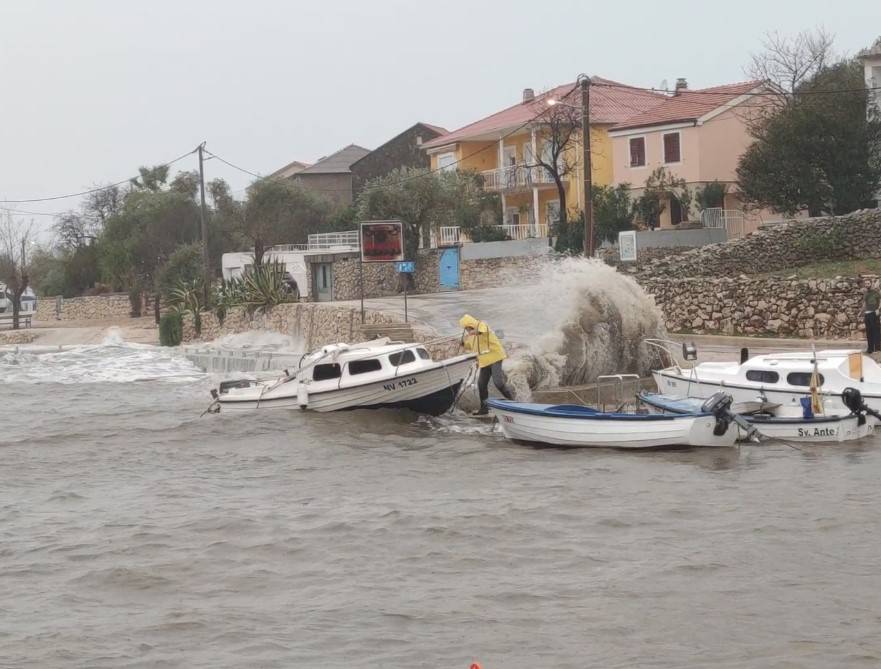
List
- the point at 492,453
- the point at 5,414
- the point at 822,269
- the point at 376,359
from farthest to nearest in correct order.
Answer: the point at 822,269, the point at 5,414, the point at 376,359, the point at 492,453

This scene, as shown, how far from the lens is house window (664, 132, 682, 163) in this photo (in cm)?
4878

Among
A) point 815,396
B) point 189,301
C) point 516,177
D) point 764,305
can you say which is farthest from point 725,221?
point 815,396

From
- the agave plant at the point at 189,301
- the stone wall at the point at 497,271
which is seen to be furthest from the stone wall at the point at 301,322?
the stone wall at the point at 497,271

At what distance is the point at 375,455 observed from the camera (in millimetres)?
21016

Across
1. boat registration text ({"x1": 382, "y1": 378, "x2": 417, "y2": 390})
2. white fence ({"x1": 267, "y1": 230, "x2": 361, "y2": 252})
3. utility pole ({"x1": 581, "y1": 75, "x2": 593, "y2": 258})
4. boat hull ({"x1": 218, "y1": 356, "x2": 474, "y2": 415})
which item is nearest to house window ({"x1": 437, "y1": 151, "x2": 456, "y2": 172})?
white fence ({"x1": 267, "y1": 230, "x2": 361, "y2": 252})

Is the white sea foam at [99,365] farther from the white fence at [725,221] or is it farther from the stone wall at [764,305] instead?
the white fence at [725,221]

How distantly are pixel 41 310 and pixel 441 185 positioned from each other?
3136 cm

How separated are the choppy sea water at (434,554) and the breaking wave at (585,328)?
4456 mm

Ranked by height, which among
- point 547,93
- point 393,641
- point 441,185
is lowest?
point 393,641

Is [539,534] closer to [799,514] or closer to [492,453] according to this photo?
[799,514]

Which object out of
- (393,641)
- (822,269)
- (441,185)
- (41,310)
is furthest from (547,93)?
(393,641)

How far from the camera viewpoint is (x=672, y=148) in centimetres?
4900

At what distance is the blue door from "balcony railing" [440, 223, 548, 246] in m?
0.72

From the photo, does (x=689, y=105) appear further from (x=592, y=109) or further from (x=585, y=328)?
(x=585, y=328)
